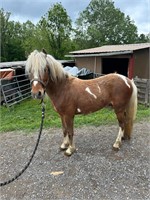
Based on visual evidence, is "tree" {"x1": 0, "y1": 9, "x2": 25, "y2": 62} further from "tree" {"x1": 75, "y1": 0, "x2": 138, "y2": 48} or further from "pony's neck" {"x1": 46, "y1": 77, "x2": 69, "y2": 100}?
"pony's neck" {"x1": 46, "y1": 77, "x2": 69, "y2": 100}

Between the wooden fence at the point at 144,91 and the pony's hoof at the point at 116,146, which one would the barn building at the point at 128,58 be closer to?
the wooden fence at the point at 144,91

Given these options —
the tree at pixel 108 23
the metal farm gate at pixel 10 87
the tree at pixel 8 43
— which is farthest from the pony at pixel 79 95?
the tree at pixel 108 23

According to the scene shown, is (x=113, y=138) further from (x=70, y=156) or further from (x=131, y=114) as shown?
(x=70, y=156)

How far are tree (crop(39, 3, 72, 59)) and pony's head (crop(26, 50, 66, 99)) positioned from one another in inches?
762

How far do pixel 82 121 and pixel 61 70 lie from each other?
2154 millimetres

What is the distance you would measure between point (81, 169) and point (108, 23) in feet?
112

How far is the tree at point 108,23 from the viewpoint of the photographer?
33.0m

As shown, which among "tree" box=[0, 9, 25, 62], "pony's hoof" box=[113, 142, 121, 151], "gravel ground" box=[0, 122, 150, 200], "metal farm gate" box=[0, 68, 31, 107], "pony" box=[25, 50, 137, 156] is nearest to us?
"gravel ground" box=[0, 122, 150, 200]

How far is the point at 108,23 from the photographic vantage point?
114 ft

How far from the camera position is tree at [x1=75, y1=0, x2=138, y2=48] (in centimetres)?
3301

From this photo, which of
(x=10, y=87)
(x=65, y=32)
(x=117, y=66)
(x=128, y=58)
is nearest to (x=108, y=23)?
(x=65, y=32)

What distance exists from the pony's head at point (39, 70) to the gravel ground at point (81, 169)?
1148 mm

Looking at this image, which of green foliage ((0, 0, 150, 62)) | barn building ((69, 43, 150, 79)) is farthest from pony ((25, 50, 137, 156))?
green foliage ((0, 0, 150, 62))

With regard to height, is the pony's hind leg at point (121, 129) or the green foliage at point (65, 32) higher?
the green foliage at point (65, 32)
